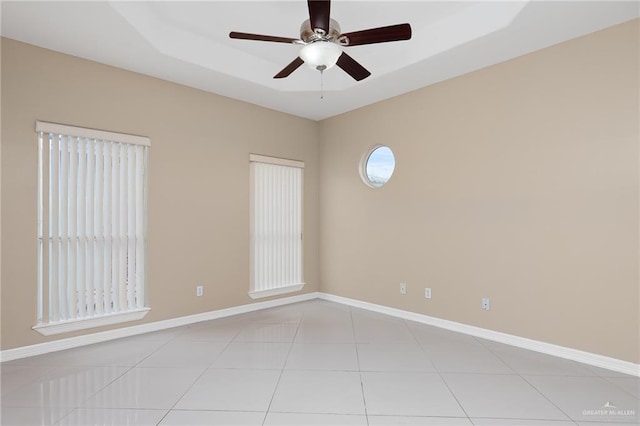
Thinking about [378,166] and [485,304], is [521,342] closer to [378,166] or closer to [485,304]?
[485,304]

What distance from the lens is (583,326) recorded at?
2.93 metres

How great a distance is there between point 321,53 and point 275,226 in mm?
2989

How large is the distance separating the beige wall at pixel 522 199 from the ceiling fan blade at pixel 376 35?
5.65 ft

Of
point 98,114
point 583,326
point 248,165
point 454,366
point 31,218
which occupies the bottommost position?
point 454,366

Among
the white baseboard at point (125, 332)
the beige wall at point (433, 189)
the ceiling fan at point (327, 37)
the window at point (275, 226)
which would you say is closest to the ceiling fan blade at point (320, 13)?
the ceiling fan at point (327, 37)

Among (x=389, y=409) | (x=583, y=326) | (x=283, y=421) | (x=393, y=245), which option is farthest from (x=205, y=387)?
(x=583, y=326)

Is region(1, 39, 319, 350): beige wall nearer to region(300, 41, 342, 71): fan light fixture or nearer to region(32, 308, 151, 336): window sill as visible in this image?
region(32, 308, 151, 336): window sill

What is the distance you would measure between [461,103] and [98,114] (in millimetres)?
3820

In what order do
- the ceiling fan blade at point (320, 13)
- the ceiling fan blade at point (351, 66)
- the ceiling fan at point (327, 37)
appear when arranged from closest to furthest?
the ceiling fan blade at point (320, 13) → the ceiling fan at point (327, 37) → the ceiling fan blade at point (351, 66)

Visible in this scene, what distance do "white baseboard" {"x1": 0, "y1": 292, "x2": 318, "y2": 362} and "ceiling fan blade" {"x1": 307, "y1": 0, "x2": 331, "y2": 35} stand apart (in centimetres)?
341

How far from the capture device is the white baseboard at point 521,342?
2744mm

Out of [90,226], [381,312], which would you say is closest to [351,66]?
[90,226]

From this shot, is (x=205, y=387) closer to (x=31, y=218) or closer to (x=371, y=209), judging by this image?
(x=31, y=218)

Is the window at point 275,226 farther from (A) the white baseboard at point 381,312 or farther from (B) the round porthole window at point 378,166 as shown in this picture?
(B) the round porthole window at point 378,166
